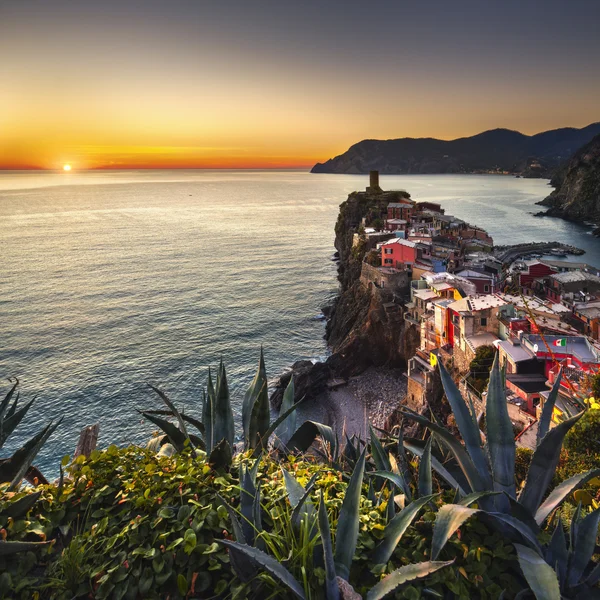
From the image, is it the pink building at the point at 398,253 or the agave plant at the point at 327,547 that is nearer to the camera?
the agave plant at the point at 327,547

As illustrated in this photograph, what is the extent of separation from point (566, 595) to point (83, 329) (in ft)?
121

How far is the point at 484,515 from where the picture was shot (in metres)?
2.81

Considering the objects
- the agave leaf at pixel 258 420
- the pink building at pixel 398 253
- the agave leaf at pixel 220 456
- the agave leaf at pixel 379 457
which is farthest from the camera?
the pink building at pixel 398 253

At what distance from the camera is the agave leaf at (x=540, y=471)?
2.93m

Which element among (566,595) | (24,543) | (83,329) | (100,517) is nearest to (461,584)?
(566,595)

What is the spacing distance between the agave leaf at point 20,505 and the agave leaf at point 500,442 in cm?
328

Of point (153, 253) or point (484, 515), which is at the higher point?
point (484, 515)

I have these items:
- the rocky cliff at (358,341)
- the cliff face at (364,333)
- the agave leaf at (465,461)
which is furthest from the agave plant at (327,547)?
the cliff face at (364,333)

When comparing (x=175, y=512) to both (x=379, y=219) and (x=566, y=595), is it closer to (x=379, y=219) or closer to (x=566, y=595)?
(x=566, y=595)

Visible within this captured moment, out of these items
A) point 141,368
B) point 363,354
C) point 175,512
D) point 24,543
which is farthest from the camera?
point 363,354

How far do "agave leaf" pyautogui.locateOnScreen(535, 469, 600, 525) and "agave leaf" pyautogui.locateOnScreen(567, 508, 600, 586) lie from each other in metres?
0.17

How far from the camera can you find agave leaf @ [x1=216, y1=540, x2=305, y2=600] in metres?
2.29

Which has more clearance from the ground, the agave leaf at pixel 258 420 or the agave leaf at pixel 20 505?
the agave leaf at pixel 20 505

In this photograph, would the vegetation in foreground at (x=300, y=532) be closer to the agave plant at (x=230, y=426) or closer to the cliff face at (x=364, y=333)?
the agave plant at (x=230, y=426)
